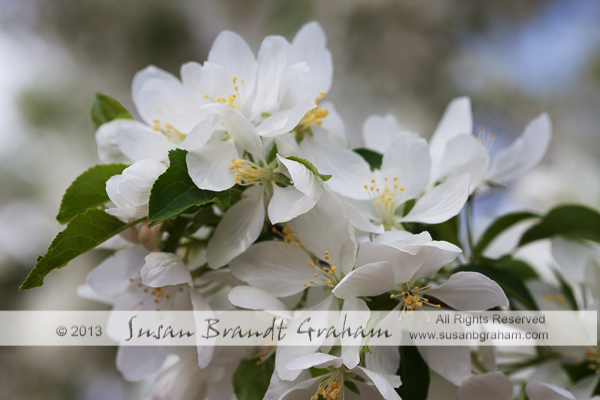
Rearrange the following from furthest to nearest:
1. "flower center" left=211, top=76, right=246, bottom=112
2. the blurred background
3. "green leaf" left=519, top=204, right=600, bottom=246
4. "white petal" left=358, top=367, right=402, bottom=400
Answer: the blurred background, "green leaf" left=519, top=204, right=600, bottom=246, "flower center" left=211, top=76, right=246, bottom=112, "white petal" left=358, top=367, right=402, bottom=400

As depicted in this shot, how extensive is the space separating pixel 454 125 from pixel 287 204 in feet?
1.01

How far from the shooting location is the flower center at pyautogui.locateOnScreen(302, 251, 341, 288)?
435 millimetres

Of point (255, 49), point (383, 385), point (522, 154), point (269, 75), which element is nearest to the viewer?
point (383, 385)

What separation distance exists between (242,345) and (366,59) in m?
1.80

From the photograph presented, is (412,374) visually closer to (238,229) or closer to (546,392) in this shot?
(546,392)

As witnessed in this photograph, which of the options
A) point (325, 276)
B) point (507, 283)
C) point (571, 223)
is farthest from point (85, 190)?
point (571, 223)

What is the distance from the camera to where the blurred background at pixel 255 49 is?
146cm

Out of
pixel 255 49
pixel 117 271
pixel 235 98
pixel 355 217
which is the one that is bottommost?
pixel 117 271

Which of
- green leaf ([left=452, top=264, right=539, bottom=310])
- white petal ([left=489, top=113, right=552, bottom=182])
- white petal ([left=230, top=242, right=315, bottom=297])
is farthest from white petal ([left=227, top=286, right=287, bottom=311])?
white petal ([left=489, top=113, right=552, bottom=182])

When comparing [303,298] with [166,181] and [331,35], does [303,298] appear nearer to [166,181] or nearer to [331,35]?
[166,181]

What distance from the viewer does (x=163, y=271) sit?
16.3 inches

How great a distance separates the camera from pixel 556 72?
204 centimetres

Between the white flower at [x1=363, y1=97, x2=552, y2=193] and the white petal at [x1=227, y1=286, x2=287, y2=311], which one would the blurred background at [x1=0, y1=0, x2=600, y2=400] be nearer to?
the white flower at [x1=363, y1=97, x2=552, y2=193]

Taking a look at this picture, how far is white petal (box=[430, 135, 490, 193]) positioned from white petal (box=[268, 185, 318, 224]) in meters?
0.20
